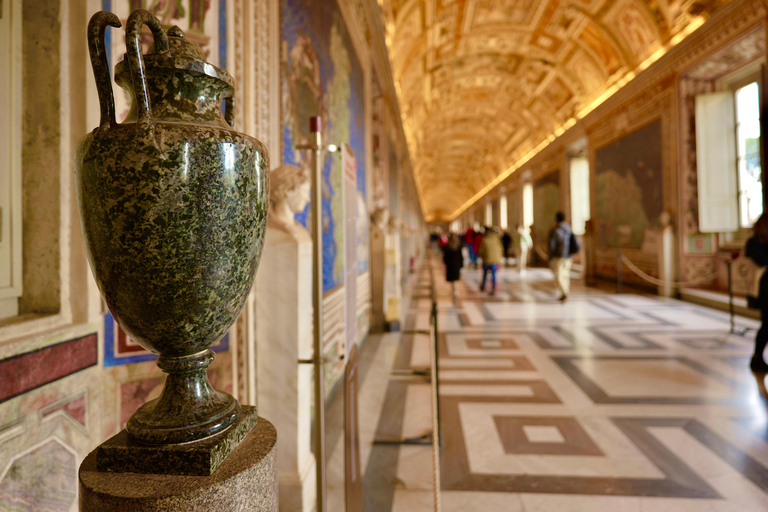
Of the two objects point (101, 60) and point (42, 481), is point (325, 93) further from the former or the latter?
point (42, 481)

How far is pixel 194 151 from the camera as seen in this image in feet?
2.80

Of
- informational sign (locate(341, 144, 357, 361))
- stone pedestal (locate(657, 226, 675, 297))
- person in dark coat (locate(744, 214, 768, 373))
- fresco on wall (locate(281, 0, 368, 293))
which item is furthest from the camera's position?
stone pedestal (locate(657, 226, 675, 297))

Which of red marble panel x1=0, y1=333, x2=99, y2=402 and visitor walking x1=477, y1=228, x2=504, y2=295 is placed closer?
red marble panel x1=0, y1=333, x2=99, y2=402

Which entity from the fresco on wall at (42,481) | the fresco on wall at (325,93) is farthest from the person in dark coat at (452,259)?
the fresco on wall at (42,481)

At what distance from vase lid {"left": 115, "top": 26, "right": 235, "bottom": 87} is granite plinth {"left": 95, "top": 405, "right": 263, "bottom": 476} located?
0.85 metres

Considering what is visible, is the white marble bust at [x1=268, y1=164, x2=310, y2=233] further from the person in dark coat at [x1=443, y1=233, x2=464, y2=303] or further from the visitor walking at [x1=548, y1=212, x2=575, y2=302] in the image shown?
the visitor walking at [x1=548, y1=212, x2=575, y2=302]

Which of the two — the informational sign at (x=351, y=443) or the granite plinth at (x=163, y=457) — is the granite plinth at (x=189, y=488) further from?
the informational sign at (x=351, y=443)

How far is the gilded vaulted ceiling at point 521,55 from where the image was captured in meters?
10.0

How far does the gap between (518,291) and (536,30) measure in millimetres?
8558

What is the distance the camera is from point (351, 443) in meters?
1.78

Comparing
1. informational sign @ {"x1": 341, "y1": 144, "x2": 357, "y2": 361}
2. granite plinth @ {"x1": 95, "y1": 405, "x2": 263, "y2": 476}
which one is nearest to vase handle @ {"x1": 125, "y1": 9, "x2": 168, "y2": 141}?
granite plinth @ {"x1": 95, "y1": 405, "x2": 263, "y2": 476}

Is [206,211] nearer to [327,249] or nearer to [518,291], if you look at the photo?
[327,249]

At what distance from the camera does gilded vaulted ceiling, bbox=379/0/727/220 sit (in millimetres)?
10016

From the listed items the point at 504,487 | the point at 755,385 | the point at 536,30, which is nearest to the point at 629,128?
the point at 536,30
